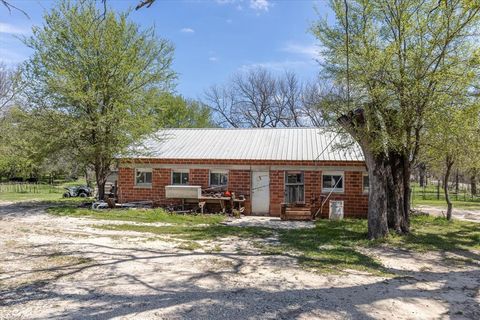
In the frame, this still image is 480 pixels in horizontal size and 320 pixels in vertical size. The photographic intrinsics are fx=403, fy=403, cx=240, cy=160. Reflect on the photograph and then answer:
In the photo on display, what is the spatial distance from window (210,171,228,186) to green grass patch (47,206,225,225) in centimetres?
214

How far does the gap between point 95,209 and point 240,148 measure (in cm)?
751

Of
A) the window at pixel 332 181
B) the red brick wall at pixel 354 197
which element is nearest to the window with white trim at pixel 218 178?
the window at pixel 332 181

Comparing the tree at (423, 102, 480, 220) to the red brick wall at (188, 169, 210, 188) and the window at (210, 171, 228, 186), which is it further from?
the red brick wall at (188, 169, 210, 188)

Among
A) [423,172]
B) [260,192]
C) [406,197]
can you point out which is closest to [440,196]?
[423,172]

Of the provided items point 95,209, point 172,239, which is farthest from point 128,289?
point 95,209

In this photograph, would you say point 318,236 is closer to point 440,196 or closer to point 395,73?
point 395,73

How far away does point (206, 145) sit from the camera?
21344mm

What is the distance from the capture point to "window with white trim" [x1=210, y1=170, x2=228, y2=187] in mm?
19497

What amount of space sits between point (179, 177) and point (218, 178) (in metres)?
2.00

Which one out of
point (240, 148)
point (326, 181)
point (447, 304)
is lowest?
point (447, 304)

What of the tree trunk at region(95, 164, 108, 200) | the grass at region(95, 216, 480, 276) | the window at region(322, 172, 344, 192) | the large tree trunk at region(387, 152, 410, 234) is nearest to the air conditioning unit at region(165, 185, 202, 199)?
the tree trunk at region(95, 164, 108, 200)

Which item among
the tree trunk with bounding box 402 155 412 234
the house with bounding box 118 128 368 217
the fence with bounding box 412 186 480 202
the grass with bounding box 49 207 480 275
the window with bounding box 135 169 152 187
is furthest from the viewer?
the fence with bounding box 412 186 480 202

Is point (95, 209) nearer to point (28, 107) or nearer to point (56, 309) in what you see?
point (28, 107)

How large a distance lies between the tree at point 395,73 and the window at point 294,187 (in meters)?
6.13
